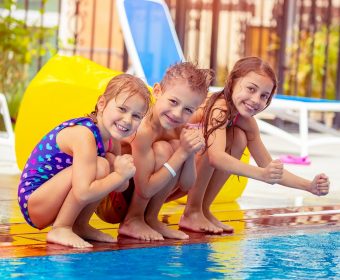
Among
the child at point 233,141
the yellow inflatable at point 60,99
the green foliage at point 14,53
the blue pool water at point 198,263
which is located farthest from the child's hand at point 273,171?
the green foliage at point 14,53

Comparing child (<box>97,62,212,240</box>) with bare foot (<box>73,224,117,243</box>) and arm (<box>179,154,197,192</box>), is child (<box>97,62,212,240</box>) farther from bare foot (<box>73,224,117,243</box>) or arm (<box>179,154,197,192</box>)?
bare foot (<box>73,224,117,243</box>)

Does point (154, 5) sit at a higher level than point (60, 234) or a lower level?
higher

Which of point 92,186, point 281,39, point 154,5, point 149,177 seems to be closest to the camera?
point 92,186

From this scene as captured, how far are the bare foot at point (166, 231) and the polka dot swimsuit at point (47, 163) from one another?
0.48m

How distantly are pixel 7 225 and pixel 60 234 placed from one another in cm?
56

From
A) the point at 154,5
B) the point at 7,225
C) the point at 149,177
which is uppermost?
the point at 154,5

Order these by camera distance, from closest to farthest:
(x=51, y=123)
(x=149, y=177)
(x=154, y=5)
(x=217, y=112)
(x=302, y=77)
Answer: (x=149, y=177) → (x=217, y=112) → (x=51, y=123) → (x=154, y=5) → (x=302, y=77)

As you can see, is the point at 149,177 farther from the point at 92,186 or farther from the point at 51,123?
the point at 51,123

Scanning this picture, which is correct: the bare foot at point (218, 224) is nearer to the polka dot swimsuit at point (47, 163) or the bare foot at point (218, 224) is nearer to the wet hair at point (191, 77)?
the wet hair at point (191, 77)

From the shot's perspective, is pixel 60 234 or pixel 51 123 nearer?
pixel 60 234

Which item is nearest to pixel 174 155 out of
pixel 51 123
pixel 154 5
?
pixel 51 123

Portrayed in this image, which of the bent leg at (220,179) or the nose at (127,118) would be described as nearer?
the nose at (127,118)

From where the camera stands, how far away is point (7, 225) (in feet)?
13.4

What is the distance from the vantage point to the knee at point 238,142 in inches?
168
